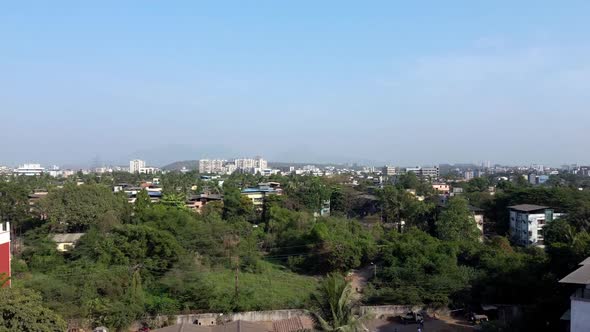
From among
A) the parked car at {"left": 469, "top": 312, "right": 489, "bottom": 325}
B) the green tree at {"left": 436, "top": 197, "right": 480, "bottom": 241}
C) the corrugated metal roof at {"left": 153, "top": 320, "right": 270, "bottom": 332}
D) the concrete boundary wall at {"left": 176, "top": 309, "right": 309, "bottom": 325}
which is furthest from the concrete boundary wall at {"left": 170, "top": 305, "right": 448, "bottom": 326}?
the green tree at {"left": 436, "top": 197, "right": 480, "bottom": 241}

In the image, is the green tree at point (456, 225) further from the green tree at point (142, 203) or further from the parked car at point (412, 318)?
the green tree at point (142, 203)

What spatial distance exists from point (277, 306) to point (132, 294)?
15.9 ft

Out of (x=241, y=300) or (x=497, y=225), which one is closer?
(x=241, y=300)

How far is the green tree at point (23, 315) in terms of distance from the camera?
35.6 feet

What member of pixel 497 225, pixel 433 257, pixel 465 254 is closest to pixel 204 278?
pixel 433 257

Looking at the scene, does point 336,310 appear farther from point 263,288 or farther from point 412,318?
point 263,288

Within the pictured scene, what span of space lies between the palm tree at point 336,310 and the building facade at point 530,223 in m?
25.5

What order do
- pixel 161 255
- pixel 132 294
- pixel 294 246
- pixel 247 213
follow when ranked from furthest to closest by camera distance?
1. pixel 247 213
2. pixel 294 246
3. pixel 161 255
4. pixel 132 294

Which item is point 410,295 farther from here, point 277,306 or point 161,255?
point 161,255

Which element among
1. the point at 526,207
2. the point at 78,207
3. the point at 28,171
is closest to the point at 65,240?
the point at 78,207

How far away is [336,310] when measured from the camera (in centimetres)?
880

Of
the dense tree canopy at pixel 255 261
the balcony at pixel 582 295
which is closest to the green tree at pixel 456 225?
the dense tree canopy at pixel 255 261

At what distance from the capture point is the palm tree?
28.1 feet

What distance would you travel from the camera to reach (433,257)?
2030 cm
